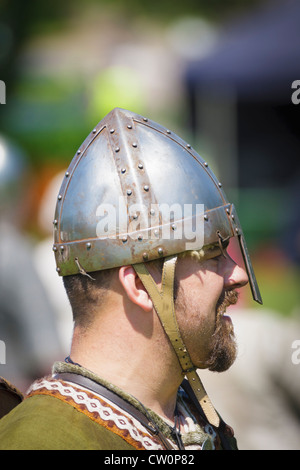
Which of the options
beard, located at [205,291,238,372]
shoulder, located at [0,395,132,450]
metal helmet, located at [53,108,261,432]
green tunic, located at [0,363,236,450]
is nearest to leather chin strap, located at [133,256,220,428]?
metal helmet, located at [53,108,261,432]

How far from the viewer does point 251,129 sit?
10094mm

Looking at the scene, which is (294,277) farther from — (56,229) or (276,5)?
(56,229)

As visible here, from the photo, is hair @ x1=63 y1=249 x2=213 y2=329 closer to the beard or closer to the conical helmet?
the conical helmet

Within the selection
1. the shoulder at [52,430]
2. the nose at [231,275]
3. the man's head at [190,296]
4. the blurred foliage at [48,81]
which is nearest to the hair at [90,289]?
the man's head at [190,296]

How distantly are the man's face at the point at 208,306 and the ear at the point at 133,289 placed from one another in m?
→ 0.11

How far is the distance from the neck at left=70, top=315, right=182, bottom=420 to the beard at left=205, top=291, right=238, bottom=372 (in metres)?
0.14

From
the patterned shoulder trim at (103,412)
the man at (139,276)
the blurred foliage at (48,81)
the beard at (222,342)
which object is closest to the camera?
the patterned shoulder trim at (103,412)

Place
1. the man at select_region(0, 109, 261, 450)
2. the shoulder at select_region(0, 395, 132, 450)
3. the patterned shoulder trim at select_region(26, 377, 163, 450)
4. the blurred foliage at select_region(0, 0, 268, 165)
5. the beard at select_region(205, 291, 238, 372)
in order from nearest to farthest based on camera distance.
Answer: the shoulder at select_region(0, 395, 132, 450) < the patterned shoulder trim at select_region(26, 377, 163, 450) < the man at select_region(0, 109, 261, 450) < the beard at select_region(205, 291, 238, 372) < the blurred foliage at select_region(0, 0, 268, 165)

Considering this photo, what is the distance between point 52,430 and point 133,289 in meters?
0.48

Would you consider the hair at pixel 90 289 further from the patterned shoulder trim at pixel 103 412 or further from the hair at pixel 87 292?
the patterned shoulder trim at pixel 103 412

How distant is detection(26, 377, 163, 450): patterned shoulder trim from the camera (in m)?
1.91

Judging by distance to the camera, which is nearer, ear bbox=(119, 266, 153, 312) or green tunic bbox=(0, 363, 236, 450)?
green tunic bbox=(0, 363, 236, 450)

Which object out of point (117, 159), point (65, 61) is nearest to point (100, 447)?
point (117, 159)

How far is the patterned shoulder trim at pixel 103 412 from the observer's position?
6.28 ft
